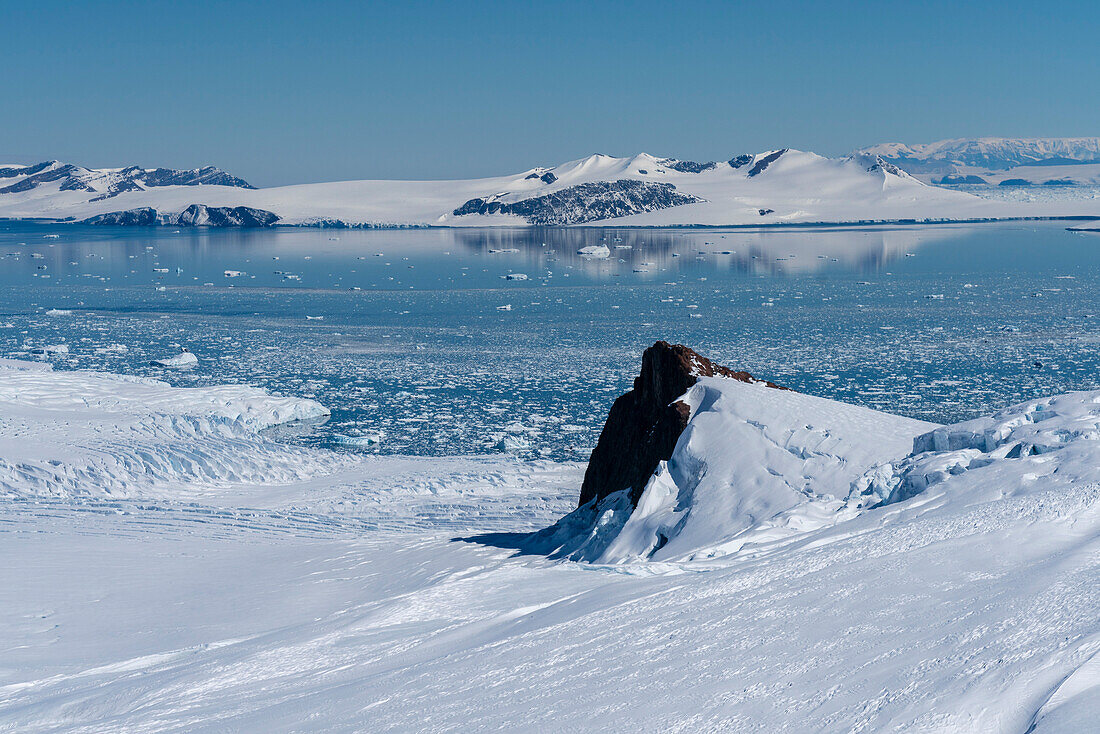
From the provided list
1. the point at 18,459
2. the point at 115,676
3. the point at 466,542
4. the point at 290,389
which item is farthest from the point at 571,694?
the point at 290,389

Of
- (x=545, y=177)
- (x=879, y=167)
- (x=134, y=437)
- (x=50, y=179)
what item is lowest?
(x=134, y=437)

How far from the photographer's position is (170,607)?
724 centimetres

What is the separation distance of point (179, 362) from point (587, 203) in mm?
94733

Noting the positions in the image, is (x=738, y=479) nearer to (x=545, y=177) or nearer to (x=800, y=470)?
(x=800, y=470)

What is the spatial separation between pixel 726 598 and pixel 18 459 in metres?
10.4

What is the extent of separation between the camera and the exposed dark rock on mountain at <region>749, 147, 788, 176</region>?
133500 millimetres

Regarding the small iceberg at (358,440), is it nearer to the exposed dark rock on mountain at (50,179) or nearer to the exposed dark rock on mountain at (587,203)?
the exposed dark rock on mountain at (587,203)

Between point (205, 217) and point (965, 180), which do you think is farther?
point (965, 180)

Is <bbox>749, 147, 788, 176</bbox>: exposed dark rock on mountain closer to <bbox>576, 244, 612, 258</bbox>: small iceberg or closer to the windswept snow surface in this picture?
<bbox>576, 244, 612, 258</bbox>: small iceberg

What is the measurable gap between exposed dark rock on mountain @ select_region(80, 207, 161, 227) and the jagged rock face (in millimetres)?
107832

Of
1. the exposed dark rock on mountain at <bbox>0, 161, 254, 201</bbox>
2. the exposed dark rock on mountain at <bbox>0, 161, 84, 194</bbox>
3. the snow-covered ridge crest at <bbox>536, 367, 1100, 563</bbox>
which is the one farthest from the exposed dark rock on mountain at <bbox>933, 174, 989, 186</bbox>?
the snow-covered ridge crest at <bbox>536, 367, 1100, 563</bbox>

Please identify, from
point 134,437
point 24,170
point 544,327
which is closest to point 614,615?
point 134,437

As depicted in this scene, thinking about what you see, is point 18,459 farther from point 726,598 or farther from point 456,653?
point 726,598

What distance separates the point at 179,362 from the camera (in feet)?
66.0
